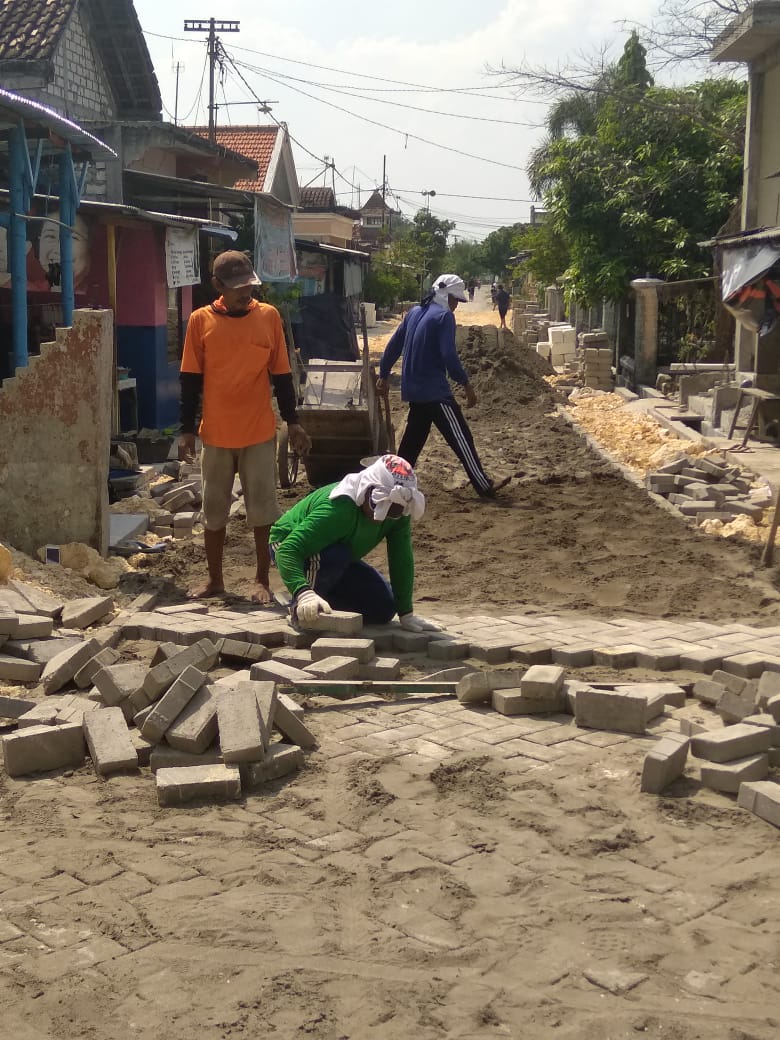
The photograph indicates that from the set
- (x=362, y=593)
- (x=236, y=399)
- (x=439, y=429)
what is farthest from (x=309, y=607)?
(x=439, y=429)

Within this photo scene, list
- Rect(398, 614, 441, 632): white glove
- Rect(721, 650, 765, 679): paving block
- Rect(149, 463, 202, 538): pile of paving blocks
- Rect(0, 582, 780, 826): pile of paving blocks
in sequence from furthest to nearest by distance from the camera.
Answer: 1. Rect(149, 463, 202, 538): pile of paving blocks
2. Rect(398, 614, 441, 632): white glove
3. Rect(721, 650, 765, 679): paving block
4. Rect(0, 582, 780, 826): pile of paving blocks

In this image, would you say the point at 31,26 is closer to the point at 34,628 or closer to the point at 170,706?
the point at 34,628

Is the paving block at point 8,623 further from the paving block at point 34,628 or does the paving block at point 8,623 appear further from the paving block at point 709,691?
the paving block at point 709,691

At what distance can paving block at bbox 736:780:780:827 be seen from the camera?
376cm

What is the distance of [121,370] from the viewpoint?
12.9 m

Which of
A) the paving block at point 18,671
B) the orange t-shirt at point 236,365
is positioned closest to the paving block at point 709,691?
the orange t-shirt at point 236,365

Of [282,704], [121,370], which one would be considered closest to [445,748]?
[282,704]

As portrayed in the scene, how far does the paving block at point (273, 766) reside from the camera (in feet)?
13.2

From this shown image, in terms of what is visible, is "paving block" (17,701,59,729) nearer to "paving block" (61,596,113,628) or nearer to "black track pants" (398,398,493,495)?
"paving block" (61,596,113,628)

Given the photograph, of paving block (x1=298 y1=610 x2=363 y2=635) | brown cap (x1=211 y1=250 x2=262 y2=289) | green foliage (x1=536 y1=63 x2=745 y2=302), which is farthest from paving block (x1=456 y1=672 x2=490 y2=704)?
green foliage (x1=536 y1=63 x2=745 y2=302)

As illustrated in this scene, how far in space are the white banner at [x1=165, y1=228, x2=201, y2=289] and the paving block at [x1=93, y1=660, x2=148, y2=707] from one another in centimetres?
988

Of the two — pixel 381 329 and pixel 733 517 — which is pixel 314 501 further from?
pixel 381 329

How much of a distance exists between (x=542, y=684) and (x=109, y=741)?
5.52 feet

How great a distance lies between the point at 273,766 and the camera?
410 cm
